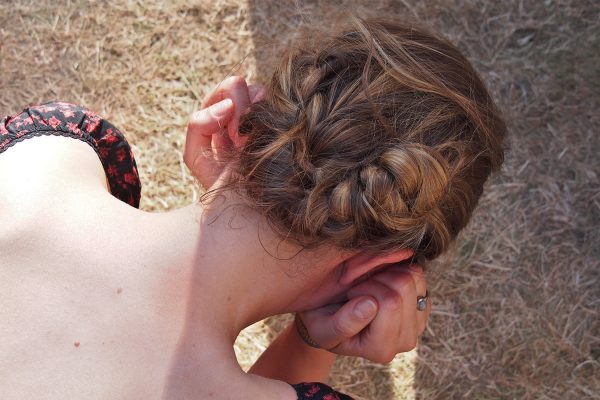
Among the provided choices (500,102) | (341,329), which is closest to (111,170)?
(341,329)

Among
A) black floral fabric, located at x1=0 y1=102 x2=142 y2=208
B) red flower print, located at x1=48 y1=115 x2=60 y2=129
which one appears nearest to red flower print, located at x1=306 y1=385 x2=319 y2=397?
black floral fabric, located at x1=0 y1=102 x2=142 y2=208

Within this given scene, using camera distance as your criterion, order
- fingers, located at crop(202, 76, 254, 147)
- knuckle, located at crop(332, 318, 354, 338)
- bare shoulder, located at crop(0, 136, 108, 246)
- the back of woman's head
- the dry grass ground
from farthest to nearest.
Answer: the dry grass ground → knuckle, located at crop(332, 318, 354, 338) → fingers, located at crop(202, 76, 254, 147) → bare shoulder, located at crop(0, 136, 108, 246) → the back of woman's head

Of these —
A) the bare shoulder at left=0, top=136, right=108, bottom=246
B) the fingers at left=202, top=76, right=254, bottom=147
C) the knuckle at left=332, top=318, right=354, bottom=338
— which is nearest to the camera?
the bare shoulder at left=0, top=136, right=108, bottom=246

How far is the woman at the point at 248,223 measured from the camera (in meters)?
1.13

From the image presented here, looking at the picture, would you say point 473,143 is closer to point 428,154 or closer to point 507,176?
point 428,154

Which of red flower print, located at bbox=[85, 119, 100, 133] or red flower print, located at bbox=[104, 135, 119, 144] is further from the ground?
red flower print, located at bbox=[85, 119, 100, 133]

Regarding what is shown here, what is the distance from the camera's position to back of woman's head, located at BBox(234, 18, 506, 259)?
3.67 ft

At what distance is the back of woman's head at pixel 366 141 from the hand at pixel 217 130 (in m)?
0.08

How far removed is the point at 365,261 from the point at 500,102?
49.6 inches

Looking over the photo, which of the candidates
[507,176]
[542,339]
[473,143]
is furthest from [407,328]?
[507,176]

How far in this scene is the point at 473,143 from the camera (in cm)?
125

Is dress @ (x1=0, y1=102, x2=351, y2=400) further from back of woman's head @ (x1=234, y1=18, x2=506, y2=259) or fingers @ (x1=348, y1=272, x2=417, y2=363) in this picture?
back of woman's head @ (x1=234, y1=18, x2=506, y2=259)

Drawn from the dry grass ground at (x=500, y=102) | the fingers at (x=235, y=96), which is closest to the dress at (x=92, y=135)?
the fingers at (x=235, y=96)

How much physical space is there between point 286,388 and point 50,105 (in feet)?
2.71
